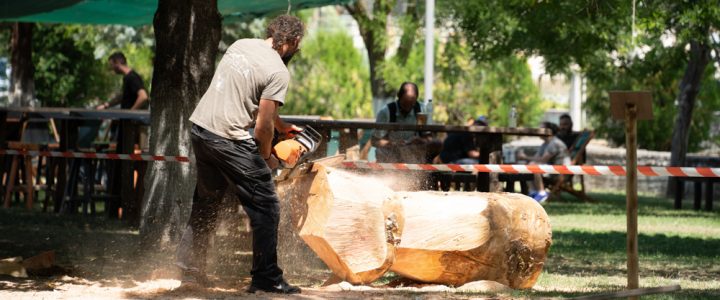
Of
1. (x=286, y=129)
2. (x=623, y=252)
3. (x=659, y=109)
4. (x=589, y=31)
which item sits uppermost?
(x=589, y=31)

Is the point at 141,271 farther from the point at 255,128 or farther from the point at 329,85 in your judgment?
the point at 329,85

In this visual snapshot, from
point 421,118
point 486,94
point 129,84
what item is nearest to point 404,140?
point 421,118

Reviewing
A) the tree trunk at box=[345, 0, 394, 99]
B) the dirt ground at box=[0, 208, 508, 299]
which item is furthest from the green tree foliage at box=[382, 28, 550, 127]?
the dirt ground at box=[0, 208, 508, 299]

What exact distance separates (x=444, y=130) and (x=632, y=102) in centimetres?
444

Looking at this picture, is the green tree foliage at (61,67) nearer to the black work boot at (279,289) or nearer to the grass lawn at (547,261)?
the grass lawn at (547,261)

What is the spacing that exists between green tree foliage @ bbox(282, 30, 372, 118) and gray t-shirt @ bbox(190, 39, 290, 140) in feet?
115

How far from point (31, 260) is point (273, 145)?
219 centimetres

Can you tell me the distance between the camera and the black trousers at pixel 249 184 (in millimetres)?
7773

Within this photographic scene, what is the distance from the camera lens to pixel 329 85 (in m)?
44.9

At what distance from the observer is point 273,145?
821cm

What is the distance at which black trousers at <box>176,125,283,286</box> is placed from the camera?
7773 mm

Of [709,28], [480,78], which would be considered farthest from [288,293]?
[480,78]

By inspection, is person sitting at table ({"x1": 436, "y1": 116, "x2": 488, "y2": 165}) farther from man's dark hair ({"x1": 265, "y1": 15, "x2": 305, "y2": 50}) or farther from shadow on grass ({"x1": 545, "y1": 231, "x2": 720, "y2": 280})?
man's dark hair ({"x1": 265, "y1": 15, "x2": 305, "y2": 50})

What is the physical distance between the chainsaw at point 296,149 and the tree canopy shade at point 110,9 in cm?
590
